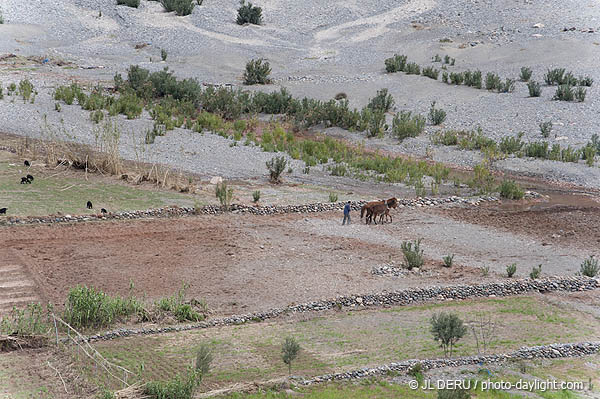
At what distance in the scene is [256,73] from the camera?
4022cm

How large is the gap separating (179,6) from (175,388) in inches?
1610

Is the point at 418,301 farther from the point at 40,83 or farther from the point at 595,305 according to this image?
the point at 40,83

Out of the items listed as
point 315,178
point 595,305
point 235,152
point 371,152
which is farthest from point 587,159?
point 595,305

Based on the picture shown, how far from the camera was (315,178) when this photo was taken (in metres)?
26.1

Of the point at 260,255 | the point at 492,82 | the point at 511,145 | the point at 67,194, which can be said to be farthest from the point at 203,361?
the point at 492,82

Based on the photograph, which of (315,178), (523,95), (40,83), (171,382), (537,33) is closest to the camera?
(171,382)

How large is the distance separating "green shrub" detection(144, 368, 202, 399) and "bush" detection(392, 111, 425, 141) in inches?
895

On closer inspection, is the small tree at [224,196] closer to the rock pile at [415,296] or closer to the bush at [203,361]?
the rock pile at [415,296]

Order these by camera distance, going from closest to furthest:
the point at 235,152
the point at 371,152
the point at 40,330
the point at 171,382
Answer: the point at 171,382 → the point at 40,330 → the point at 235,152 → the point at 371,152

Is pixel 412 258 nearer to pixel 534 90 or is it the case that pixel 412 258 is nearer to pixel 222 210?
pixel 222 210

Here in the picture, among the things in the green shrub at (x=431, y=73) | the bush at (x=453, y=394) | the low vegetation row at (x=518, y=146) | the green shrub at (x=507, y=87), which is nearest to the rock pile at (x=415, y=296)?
the bush at (x=453, y=394)

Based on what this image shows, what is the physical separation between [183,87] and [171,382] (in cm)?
2616

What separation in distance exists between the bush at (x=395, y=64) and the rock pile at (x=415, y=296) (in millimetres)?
25946

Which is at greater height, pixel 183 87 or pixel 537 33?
pixel 537 33
